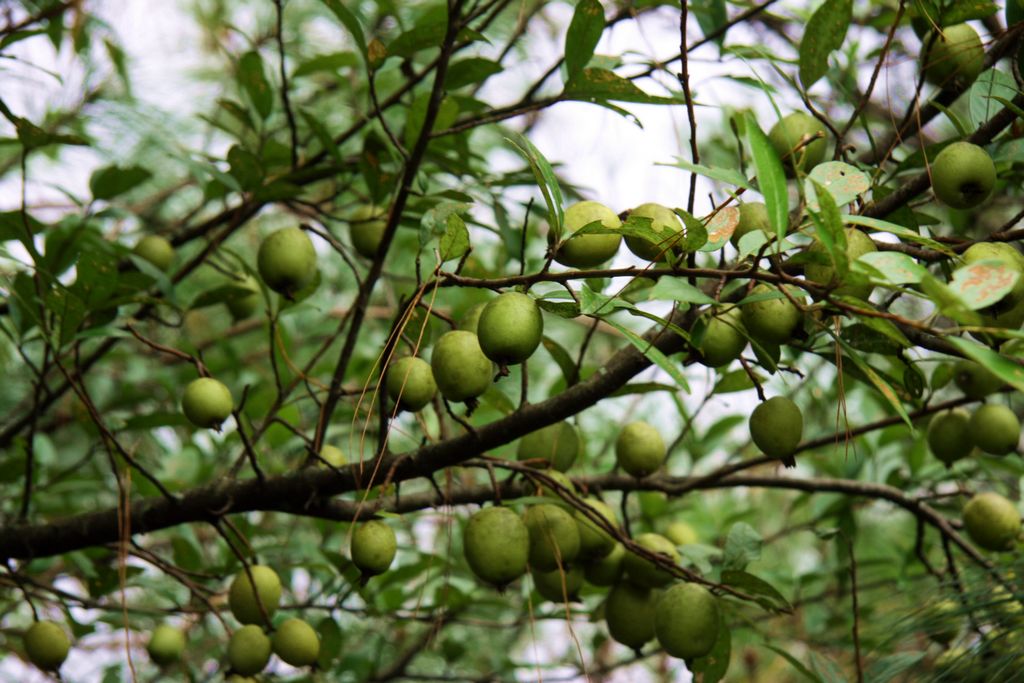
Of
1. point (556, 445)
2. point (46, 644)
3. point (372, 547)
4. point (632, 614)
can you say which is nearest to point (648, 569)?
point (632, 614)

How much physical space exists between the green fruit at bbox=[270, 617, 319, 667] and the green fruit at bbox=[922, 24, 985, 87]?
1.10 m

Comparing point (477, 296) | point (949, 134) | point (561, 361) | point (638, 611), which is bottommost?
point (638, 611)

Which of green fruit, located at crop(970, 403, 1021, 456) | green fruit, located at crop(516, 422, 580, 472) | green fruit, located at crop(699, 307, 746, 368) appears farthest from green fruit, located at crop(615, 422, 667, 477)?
green fruit, located at crop(970, 403, 1021, 456)

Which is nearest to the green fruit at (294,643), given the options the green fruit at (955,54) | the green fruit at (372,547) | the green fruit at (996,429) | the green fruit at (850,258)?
the green fruit at (372,547)

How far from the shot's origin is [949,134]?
246cm

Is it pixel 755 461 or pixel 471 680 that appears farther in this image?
pixel 471 680

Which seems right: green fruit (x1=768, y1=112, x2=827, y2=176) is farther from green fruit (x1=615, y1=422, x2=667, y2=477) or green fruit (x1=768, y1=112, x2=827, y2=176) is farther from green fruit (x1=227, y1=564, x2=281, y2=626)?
green fruit (x1=227, y1=564, x2=281, y2=626)

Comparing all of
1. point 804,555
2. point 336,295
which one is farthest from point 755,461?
point 804,555

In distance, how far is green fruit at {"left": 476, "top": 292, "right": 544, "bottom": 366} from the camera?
2.84 ft

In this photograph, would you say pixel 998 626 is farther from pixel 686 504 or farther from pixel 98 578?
pixel 98 578

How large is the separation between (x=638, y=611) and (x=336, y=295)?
1.79 meters

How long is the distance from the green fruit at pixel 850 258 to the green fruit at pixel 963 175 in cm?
16

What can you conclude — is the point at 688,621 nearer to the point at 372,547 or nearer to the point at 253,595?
the point at 372,547

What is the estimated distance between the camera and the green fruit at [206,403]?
50.4 inches
